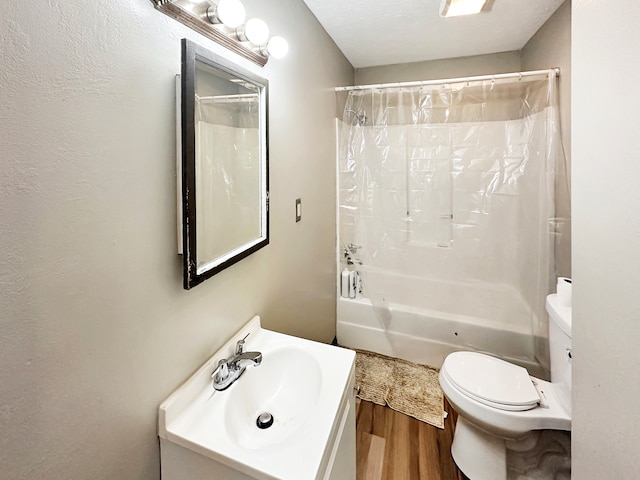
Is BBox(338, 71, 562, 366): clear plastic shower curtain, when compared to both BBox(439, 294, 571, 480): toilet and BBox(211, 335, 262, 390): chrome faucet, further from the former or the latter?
BBox(211, 335, 262, 390): chrome faucet

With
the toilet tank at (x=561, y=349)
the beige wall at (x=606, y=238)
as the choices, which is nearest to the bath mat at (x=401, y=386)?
the toilet tank at (x=561, y=349)

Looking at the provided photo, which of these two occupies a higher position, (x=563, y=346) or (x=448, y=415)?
(x=563, y=346)

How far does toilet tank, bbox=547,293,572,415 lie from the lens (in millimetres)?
1340

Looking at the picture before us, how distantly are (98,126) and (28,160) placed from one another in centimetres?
16

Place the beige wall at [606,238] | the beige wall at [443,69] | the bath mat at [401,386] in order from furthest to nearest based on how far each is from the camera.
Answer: the beige wall at [443,69] → the bath mat at [401,386] → the beige wall at [606,238]

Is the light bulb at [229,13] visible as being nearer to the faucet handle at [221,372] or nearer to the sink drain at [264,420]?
the faucet handle at [221,372]

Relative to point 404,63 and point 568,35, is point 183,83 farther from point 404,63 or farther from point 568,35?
point 404,63

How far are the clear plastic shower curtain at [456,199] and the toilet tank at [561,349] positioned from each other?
1.74ft

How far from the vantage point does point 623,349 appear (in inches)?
27.4

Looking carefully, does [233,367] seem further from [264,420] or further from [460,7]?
[460,7]

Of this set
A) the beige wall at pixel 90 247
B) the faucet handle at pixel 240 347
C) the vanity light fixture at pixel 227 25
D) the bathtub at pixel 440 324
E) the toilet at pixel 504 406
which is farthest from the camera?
the bathtub at pixel 440 324

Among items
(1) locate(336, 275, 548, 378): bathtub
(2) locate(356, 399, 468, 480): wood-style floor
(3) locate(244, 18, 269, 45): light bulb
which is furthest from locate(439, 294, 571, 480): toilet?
(3) locate(244, 18, 269, 45): light bulb

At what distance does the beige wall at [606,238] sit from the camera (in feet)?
2.17

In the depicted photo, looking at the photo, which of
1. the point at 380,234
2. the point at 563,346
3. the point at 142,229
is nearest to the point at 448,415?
the point at 563,346
